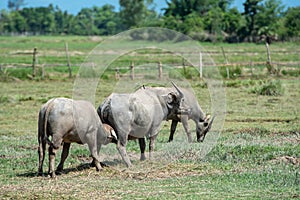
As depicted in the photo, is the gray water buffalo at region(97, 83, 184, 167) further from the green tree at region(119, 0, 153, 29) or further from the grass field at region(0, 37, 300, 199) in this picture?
the green tree at region(119, 0, 153, 29)

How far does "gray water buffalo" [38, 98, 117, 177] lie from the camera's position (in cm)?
1130

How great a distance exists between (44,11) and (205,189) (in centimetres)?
14841

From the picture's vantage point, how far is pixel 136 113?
505 inches

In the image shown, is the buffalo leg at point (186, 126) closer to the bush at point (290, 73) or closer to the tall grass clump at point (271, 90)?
the tall grass clump at point (271, 90)

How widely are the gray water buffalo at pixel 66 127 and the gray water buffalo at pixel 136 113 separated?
41cm

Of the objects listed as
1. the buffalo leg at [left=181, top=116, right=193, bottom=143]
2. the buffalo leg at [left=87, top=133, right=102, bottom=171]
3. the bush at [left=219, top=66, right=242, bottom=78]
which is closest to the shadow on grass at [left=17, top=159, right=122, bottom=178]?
the buffalo leg at [left=87, top=133, right=102, bottom=171]

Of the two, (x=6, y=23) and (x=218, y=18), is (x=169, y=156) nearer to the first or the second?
(x=218, y=18)

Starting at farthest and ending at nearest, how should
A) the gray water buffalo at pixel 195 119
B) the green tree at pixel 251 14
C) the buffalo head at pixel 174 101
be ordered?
the green tree at pixel 251 14 → the gray water buffalo at pixel 195 119 → the buffalo head at pixel 174 101

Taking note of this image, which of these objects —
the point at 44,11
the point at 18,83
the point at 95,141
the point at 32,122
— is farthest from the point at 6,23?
the point at 95,141

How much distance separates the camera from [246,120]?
773 inches

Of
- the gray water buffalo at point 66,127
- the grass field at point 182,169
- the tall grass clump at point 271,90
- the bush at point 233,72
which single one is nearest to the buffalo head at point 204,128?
the grass field at point 182,169

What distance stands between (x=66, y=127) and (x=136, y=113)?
1949 millimetres

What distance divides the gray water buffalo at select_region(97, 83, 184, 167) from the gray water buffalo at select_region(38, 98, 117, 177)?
0.41 meters

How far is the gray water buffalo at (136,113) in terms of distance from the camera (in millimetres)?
12523
